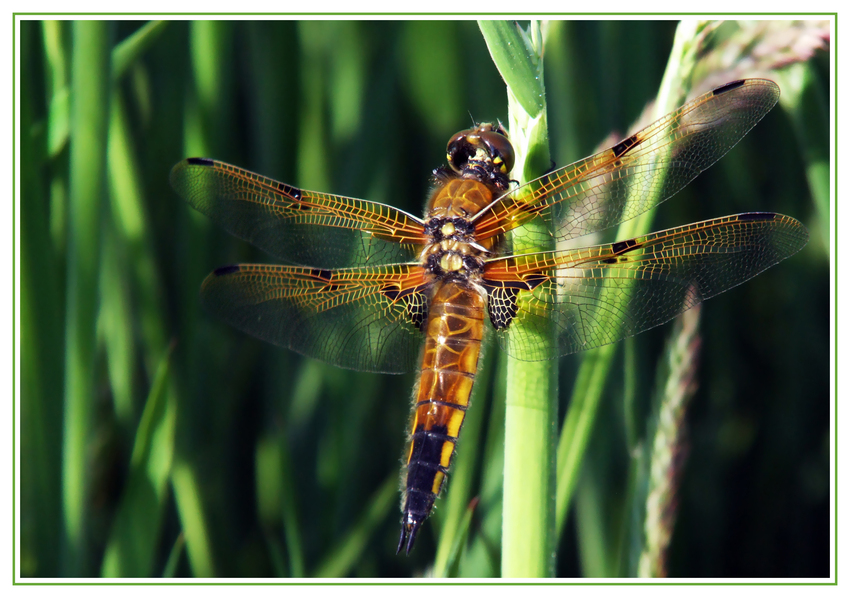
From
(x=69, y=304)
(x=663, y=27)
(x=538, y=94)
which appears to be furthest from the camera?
(x=663, y=27)

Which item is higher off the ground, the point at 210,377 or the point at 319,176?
the point at 319,176

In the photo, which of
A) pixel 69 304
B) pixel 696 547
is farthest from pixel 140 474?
pixel 696 547

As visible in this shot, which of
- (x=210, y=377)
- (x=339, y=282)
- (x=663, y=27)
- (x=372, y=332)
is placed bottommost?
(x=210, y=377)

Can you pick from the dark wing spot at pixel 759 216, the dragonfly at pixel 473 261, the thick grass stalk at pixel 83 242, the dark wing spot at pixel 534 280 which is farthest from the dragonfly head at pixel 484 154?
the thick grass stalk at pixel 83 242

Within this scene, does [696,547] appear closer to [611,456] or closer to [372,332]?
[611,456]

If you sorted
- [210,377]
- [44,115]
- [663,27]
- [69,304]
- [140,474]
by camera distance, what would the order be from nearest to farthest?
1. [69,304]
2. [140,474]
3. [44,115]
4. [210,377]
5. [663,27]

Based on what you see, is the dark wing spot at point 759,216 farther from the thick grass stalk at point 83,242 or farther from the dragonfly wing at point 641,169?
the thick grass stalk at point 83,242

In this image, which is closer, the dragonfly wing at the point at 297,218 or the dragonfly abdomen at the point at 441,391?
the dragonfly abdomen at the point at 441,391
